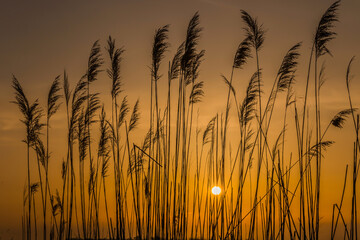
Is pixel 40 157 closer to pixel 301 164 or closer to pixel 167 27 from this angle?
pixel 167 27

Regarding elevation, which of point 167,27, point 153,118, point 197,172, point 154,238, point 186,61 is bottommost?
point 154,238

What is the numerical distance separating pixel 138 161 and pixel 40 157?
123 centimetres

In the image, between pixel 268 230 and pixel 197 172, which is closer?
pixel 268 230

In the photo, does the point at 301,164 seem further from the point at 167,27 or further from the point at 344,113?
the point at 167,27

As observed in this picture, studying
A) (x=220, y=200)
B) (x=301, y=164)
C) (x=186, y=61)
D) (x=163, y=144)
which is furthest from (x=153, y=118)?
(x=301, y=164)

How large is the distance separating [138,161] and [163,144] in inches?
13.6

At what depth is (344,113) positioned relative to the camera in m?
5.95

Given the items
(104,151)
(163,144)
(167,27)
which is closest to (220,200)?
(163,144)

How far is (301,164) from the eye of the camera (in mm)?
6047

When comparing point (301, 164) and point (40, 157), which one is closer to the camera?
point (301, 164)

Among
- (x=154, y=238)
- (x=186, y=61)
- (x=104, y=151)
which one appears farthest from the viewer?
(x=104, y=151)

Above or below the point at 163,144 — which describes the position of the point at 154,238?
below

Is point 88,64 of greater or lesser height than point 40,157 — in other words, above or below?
above

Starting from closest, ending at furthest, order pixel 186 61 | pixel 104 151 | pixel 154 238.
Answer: pixel 154 238
pixel 186 61
pixel 104 151
